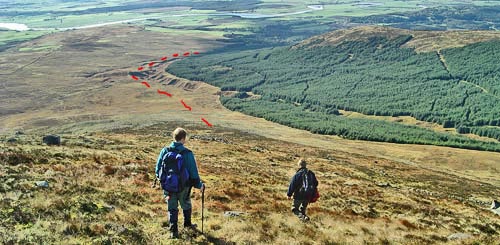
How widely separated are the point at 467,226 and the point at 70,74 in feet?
613

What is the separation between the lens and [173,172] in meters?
→ 12.8

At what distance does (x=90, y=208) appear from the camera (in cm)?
1566

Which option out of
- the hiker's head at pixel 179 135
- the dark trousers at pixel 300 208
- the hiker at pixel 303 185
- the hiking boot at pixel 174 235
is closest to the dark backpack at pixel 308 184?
the hiker at pixel 303 185

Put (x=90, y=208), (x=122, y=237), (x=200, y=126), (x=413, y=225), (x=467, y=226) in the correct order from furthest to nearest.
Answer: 1. (x=200, y=126)
2. (x=467, y=226)
3. (x=413, y=225)
4. (x=90, y=208)
5. (x=122, y=237)

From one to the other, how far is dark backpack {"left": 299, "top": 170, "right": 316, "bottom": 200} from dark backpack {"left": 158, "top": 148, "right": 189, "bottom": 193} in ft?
21.2

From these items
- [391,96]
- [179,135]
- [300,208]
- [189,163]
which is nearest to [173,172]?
[189,163]

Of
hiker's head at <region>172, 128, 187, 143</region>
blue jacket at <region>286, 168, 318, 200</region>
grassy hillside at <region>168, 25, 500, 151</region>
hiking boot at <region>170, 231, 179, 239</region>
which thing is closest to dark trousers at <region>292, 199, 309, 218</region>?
blue jacket at <region>286, 168, 318, 200</region>

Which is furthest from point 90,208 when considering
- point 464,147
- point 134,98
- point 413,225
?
point 134,98

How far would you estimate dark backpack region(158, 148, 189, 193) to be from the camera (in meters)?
12.7

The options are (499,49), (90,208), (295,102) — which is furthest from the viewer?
(499,49)

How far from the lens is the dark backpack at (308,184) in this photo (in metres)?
17.9

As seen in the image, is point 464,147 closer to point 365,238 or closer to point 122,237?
point 365,238

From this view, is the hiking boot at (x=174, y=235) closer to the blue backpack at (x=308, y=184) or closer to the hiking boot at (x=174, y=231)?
the hiking boot at (x=174, y=231)

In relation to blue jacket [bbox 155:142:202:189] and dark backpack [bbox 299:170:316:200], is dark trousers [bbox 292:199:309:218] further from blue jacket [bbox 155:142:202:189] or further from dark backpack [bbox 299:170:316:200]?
blue jacket [bbox 155:142:202:189]
